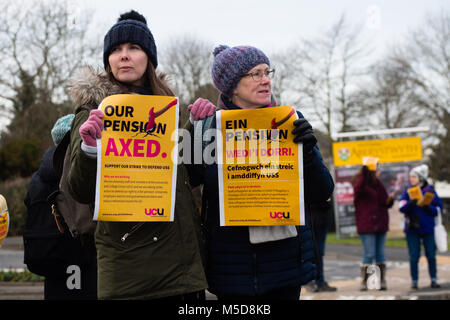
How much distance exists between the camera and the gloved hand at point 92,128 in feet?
7.78

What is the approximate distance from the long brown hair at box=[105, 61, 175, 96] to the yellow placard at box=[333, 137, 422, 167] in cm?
1758

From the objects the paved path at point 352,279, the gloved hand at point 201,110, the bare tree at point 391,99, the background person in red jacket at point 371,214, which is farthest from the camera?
the bare tree at point 391,99

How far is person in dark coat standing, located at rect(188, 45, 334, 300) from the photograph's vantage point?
2.61 m

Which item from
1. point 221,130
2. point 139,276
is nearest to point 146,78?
point 221,130

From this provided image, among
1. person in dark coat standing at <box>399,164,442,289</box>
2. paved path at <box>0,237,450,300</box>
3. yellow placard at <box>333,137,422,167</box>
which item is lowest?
paved path at <box>0,237,450,300</box>

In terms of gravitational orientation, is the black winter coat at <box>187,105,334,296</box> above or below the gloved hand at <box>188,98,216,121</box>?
below

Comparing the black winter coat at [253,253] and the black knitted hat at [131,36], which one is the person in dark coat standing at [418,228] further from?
the black knitted hat at [131,36]

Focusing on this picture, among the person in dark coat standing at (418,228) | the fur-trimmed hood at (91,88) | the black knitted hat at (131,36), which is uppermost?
the black knitted hat at (131,36)

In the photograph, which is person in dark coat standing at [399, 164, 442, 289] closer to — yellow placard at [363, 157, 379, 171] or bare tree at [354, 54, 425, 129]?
yellow placard at [363, 157, 379, 171]

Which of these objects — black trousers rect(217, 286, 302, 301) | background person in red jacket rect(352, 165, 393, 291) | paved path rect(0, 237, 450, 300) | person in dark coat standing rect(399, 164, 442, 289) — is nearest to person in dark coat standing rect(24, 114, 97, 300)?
black trousers rect(217, 286, 302, 301)

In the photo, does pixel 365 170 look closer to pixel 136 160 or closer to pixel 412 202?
pixel 412 202

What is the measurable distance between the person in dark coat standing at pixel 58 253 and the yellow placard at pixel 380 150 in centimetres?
1696

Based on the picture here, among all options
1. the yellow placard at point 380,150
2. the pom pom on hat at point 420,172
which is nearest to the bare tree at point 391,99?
the yellow placard at point 380,150

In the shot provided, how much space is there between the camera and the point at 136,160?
8.21ft
